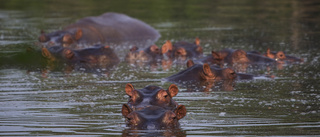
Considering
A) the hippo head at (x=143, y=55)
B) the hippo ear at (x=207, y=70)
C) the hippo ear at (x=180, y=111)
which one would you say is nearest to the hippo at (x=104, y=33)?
the hippo head at (x=143, y=55)

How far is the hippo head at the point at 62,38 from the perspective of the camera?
54.1ft

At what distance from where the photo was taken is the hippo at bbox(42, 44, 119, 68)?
13047mm

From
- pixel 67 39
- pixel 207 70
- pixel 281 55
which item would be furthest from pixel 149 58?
pixel 207 70

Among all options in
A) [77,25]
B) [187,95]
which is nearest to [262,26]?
[77,25]

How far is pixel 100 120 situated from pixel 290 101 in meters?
2.50

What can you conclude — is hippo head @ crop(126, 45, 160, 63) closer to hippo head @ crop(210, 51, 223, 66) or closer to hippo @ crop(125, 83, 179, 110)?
hippo head @ crop(210, 51, 223, 66)

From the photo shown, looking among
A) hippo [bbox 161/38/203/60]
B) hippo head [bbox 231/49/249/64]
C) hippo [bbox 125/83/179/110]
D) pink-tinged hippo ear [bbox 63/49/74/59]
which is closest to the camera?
hippo [bbox 125/83/179/110]

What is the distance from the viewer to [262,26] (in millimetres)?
19484

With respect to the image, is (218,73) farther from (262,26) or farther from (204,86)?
(262,26)

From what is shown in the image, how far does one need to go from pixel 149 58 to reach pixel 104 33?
4508mm

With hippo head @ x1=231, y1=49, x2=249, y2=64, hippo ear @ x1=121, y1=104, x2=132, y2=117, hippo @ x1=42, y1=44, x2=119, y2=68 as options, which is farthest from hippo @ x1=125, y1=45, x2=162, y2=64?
hippo ear @ x1=121, y1=104, x2=132, y2=117

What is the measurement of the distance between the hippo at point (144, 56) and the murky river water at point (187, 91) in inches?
22.7

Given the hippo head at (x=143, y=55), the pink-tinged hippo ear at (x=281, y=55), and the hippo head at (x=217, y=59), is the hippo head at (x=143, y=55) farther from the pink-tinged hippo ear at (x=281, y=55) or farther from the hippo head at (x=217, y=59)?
the pink-tinged hippo ear at (x=281, y=55)

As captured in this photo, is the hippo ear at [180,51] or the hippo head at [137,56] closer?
the hippo head at [137,56]
